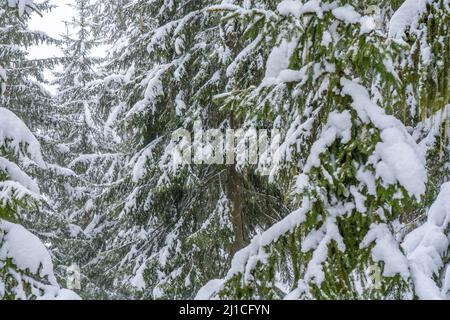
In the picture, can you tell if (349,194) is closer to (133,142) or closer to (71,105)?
(133,142)

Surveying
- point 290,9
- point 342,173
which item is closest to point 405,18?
point 290,9

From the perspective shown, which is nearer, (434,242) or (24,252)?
(434,242)

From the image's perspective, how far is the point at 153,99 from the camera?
8867mm

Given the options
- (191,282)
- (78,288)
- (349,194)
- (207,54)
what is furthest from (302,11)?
(78,288)

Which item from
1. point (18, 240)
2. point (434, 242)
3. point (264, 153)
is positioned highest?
point (264, 153)

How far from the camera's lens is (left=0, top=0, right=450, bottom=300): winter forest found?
10.5 ft

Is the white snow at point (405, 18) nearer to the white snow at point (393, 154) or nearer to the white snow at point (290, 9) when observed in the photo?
the white snow at point (393, 154)

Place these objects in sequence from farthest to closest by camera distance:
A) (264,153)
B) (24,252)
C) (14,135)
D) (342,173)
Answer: (14,135)
(264,153)
(24,252)
(342,173)

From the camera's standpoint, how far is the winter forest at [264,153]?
10.5ft

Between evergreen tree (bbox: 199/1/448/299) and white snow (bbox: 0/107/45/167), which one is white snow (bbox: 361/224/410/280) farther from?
white snow (bbox: 0/107/45/167)

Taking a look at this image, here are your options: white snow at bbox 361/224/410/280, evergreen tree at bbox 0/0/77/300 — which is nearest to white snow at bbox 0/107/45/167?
evergreen tree at bbox 0/0/77/300

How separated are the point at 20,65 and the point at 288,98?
12.2 metres

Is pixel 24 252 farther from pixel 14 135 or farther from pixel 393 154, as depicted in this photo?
pixel 393 154

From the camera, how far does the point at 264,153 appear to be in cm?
494
